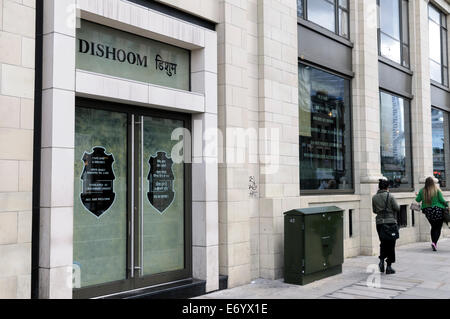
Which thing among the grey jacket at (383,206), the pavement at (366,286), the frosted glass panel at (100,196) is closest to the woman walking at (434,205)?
the pavement at (366,286)

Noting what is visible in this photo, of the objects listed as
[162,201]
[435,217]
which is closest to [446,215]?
[435,217]

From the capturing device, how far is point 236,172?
7.82 m

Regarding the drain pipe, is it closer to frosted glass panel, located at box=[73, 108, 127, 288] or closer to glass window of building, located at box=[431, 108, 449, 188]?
frosted glass panel, located at box=[73, 108, 127, 288]

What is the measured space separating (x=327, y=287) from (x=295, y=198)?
1904mm

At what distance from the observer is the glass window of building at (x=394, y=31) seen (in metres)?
13.4

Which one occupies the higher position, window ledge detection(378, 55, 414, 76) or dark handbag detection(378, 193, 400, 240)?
window ledge detection(378, 55, 414, 76)

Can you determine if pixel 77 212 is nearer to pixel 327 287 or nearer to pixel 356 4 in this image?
pixel 327 287

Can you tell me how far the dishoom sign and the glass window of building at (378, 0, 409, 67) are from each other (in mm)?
7742

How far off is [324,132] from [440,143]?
8.14 meters

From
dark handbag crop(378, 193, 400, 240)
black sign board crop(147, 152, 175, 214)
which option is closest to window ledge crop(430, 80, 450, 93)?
dark handbag crop(378, 193, 400, 240)

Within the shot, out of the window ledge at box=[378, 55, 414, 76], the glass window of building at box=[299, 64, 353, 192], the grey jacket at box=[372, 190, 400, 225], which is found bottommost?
the grey jacket at box=[372, 190, 400, 225]

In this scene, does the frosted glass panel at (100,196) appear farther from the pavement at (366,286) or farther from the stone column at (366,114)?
the stone column at (366,114)

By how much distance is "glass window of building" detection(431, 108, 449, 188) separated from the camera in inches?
647
